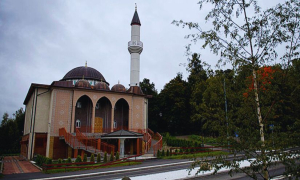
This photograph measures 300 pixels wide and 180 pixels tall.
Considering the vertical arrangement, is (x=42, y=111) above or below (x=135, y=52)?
below

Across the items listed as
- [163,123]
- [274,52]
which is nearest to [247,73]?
[274,52]

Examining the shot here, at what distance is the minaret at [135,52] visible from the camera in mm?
29873

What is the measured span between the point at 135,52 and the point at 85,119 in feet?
37.2

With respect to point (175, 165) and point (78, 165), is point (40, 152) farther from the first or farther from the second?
point (175, 165)

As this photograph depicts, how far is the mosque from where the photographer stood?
21.3 meters

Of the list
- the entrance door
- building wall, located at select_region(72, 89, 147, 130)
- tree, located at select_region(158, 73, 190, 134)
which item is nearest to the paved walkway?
the entrance door

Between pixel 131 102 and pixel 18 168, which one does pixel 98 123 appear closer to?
pixel 131 102

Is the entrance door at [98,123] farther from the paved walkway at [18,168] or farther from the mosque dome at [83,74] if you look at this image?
the paved walkway at [18,168]

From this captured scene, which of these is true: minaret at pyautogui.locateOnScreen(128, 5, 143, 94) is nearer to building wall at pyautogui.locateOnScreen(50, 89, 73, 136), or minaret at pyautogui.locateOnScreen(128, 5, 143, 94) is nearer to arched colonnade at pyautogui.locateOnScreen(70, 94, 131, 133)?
arched colonnade at pyautogui.locateOnScreen(70, 94, 131, 133)

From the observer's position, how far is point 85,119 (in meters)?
25.8

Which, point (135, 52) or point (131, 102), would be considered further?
point (135, 52)

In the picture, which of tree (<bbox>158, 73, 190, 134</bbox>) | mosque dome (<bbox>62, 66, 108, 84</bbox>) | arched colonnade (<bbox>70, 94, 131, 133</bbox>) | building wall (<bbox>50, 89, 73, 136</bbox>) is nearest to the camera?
building wall (<bbox>50, 89, 73, 136</bbox>)

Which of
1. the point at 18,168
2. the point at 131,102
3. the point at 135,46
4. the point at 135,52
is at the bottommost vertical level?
the point at 18,168

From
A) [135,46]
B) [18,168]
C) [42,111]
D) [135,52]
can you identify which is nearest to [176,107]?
[135,52]
